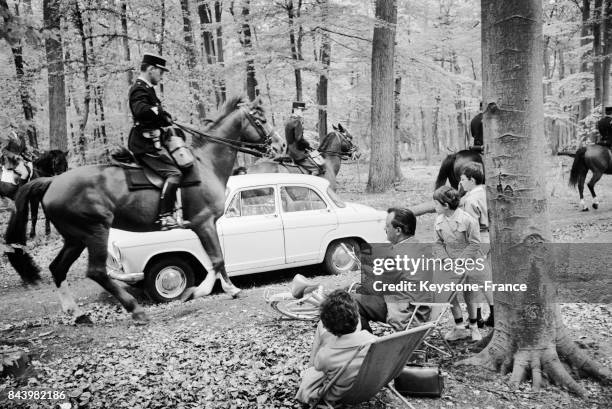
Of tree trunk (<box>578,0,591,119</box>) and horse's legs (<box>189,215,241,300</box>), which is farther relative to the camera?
tree trunk (<box>578,0,591,119</box>)

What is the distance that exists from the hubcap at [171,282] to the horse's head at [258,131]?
245 cm

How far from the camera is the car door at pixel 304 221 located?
8.48m

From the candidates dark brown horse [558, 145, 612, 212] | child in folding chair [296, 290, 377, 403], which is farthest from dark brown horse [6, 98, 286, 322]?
dark brown horse [558, 145, 612, 212]

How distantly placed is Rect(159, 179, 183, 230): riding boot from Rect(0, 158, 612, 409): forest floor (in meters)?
1.29

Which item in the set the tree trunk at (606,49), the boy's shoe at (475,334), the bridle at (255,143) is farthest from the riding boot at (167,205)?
the tree trunk at (606,49)

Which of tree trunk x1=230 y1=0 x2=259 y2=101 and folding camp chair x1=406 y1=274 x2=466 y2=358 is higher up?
tree trunk x1=230 y1=0 x2=259 y2=101

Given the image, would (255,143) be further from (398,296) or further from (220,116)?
(398,296)

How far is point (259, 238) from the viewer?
26.9 feet

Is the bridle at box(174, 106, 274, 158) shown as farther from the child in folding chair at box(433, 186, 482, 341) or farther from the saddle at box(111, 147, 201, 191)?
the child in folding chair at box(433, 186, 482, 341)

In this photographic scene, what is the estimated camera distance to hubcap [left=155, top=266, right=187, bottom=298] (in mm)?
7641

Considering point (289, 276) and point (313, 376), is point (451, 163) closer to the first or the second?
point (289, 276)

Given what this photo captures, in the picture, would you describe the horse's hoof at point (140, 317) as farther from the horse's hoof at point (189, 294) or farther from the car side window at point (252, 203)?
the car side window at point (252, 203)

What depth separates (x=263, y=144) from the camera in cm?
752

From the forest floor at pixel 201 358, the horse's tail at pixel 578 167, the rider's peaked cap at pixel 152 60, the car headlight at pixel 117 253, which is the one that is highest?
the rider's peaked cap at pixel 152 60
